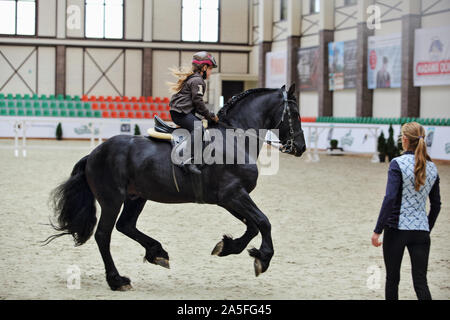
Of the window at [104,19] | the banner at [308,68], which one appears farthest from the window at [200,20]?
the banner at [308,68]

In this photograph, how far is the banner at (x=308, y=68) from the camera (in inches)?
1211

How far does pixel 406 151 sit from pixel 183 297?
2.28 metres

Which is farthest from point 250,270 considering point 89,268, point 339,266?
point 89,268

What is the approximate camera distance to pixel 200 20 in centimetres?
3806

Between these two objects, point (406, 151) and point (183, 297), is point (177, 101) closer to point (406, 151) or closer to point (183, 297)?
point (183, 297)

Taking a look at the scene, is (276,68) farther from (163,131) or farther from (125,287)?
(125,287)

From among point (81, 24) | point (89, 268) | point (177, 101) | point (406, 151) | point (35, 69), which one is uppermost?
point (81, 24)

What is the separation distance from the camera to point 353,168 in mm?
19406

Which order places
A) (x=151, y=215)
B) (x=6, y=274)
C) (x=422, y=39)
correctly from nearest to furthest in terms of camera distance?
(x=6, y=274) → (x=151, y=215) → (x=422, y=39)

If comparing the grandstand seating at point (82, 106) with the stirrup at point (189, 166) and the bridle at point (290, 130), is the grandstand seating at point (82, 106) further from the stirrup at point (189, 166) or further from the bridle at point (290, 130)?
the stirrup at point (189, 166)

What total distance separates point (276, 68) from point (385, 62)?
382 inches

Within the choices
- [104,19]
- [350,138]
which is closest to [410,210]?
[350,138]

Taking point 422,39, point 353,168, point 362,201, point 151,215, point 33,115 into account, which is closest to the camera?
point 151,215

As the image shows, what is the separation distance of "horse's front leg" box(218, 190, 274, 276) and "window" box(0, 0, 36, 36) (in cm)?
3277
